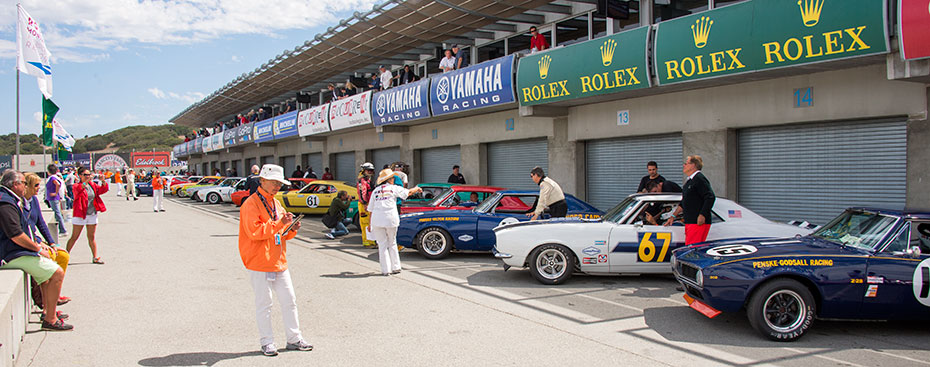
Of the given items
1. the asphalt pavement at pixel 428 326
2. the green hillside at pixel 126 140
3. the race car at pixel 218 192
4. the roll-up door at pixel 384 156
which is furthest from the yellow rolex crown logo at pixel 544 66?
the green hillside at pixel 126 140

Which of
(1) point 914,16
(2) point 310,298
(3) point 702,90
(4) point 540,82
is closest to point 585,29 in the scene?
(4) point 540,82

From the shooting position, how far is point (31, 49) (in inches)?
527

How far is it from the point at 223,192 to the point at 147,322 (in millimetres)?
23946

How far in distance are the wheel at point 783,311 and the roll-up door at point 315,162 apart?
29.0 m

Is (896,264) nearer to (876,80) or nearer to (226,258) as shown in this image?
(876,80)

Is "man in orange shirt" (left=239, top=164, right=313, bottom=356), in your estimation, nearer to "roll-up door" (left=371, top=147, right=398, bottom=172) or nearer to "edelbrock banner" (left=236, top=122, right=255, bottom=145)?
"roll-up door" (left=371, top=147, right=398, bottom=172)

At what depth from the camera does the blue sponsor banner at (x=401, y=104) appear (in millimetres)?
19000

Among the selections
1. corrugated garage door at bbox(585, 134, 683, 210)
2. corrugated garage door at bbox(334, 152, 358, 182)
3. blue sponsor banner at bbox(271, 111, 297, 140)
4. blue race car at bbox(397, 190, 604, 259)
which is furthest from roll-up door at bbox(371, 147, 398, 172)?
blue race car at bbox(397, 190, 604, 259)

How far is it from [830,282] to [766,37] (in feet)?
17.2

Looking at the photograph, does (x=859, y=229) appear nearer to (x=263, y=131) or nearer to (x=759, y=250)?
(x=759, y=250)

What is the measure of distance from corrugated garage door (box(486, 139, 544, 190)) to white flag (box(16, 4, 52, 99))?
1180 centimetres

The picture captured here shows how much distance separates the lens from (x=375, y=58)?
959 inches

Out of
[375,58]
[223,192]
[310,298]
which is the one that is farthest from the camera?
[223,192]

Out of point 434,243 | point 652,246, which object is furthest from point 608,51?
point 652,246
